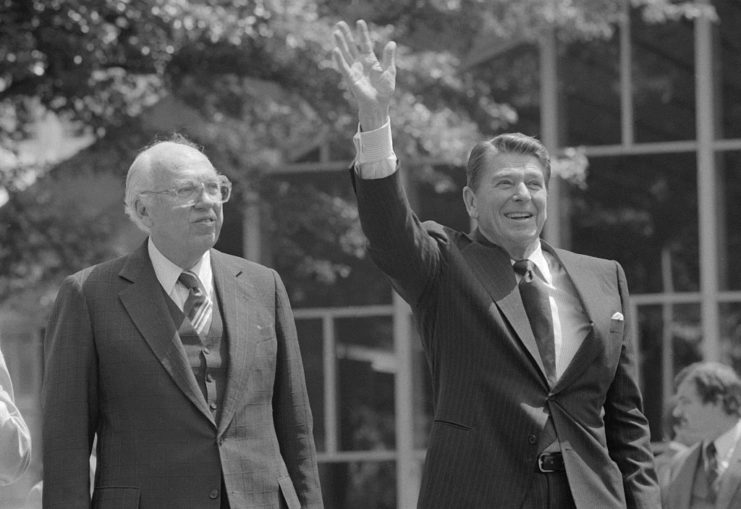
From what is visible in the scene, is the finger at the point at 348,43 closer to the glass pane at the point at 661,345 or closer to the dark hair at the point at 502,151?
the dark hair at the point at 502,151

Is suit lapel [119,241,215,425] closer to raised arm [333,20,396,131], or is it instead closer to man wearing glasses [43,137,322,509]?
man wearing glasses [43,137,322,509]

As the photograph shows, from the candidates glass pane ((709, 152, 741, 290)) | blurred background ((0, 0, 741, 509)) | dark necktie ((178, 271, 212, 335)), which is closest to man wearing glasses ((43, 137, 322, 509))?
dark necktie ((178, 271, 212, 335))

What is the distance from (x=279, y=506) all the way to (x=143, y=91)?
8123mm

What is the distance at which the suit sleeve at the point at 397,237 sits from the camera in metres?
4.79

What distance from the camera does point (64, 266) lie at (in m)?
12.8

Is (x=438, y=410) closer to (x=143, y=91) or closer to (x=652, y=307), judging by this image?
(x=143, y=91)

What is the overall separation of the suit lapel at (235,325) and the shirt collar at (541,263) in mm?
899

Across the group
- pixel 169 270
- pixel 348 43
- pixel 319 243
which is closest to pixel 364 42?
pixel 348 43

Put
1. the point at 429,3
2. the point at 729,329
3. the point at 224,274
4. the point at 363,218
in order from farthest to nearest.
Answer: the point at 729,329 → the point at 429,3 → the point at 224,274 → the point at 363,218

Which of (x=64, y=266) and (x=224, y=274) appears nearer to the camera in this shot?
(x=224, y=274)

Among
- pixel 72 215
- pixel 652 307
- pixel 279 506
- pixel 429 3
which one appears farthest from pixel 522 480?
pixel 652 307

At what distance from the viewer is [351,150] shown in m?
12.7

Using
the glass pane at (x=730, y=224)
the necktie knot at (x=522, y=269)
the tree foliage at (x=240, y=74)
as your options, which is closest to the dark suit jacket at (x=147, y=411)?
the necktie knot at (x=522, y=269)

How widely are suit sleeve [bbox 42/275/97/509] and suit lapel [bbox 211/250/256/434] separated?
428 millimetres
